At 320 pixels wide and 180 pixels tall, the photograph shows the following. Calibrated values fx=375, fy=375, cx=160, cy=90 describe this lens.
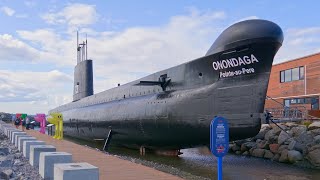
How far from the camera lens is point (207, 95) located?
14.0 meters

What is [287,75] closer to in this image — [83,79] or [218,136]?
[83,79]

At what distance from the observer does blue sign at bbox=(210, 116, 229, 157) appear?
6770 mm

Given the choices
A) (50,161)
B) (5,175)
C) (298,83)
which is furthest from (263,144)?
(298,83)

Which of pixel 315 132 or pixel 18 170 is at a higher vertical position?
pixel 315 132

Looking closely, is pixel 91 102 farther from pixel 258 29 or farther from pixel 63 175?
pixel 63 175

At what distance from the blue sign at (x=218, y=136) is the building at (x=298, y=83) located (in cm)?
2639

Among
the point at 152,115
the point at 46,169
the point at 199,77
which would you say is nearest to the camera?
the point at 46,169

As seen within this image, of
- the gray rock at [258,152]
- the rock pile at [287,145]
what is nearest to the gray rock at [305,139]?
the rock pile at [287,145]

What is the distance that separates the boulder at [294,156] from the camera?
16.3 meters

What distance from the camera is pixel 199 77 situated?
15.0 meters

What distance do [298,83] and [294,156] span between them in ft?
70.1

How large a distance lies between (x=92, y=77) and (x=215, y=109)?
65.1 feet

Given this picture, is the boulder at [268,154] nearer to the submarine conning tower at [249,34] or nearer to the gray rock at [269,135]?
the gray rock at [269,135]

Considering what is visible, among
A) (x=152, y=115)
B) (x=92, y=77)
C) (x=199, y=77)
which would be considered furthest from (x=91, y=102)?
(x=199, y=77)
